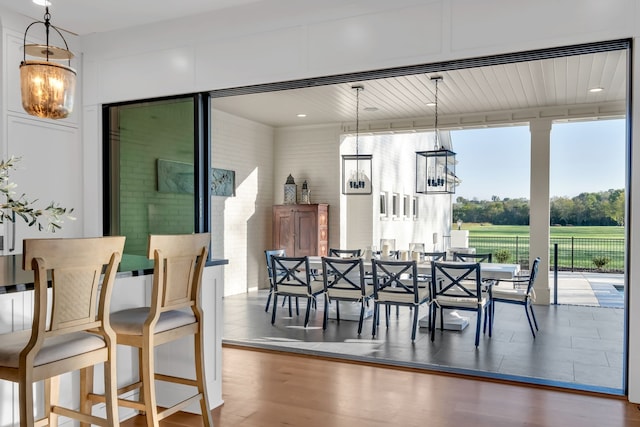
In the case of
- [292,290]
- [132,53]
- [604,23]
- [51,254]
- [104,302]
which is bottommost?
[292,290]

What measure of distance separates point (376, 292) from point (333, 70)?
7.94ft

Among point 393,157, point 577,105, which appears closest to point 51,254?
point 577,105

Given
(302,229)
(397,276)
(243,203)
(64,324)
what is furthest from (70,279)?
(302,229)

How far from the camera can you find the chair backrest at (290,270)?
5.86m

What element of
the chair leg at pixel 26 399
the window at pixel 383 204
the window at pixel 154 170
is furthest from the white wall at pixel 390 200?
the chair leg at pixel 26 399

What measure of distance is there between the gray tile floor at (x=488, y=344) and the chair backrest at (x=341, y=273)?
1.58 feet

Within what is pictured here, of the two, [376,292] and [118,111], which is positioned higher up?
[118,111]

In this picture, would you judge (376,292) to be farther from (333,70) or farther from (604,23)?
(604,23)

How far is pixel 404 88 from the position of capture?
646 cm

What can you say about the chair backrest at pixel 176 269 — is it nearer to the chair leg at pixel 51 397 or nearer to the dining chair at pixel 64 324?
the dining chair at pixel 64 324

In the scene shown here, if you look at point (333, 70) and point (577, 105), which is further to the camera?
point (577, 105)

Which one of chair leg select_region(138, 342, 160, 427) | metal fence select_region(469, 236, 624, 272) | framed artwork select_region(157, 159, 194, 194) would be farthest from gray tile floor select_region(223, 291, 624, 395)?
metal fence select_region(469, 236, 624, 272)

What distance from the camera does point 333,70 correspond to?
400cm

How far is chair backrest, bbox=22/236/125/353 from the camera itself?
6.29 feet
